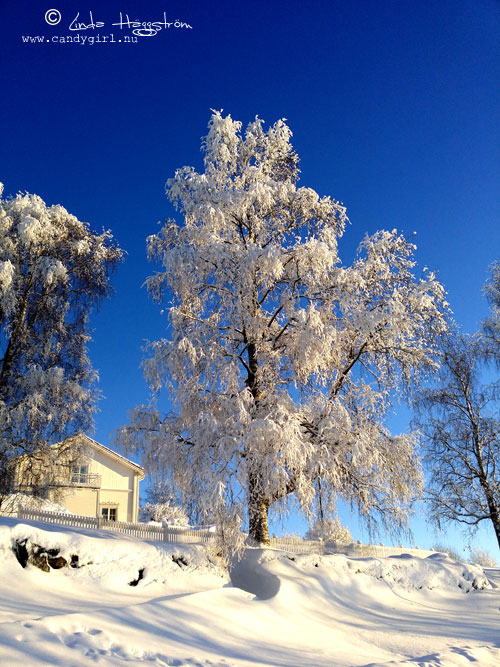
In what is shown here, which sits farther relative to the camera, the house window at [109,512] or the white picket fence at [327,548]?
the house window at [109,512]

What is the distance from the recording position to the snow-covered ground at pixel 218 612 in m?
6.02

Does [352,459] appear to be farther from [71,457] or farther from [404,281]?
[71,457]

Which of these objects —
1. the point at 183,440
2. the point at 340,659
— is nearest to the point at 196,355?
the point at 183,440

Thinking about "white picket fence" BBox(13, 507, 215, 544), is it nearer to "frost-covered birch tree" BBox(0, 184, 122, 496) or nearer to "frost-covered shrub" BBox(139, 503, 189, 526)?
"frost-covered birch tree" BBox(0, 184, 122, 496)

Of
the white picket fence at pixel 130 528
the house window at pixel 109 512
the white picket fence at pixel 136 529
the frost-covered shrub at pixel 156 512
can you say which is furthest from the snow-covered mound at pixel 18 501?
A: the frost-covered shrub at pixel 156 512

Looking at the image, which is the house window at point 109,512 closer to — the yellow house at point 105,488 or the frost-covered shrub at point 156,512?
the yellow house at point 105,488

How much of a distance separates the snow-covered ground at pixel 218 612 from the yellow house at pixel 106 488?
17060 millimetres

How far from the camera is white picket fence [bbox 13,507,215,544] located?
1372 cm

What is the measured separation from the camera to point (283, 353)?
13.0 meters

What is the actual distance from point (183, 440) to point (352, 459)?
3.89 m

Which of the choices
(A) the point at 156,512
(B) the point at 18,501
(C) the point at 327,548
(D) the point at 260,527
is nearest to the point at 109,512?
(A) the point at 156,512

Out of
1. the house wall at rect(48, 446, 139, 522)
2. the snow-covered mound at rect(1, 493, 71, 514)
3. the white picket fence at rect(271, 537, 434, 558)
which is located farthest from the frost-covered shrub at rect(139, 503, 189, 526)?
the snow-covered mound at rect(1, 493, 71, 514)

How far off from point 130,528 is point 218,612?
6748mm

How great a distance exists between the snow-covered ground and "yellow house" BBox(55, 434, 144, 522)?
17060 millimetres
